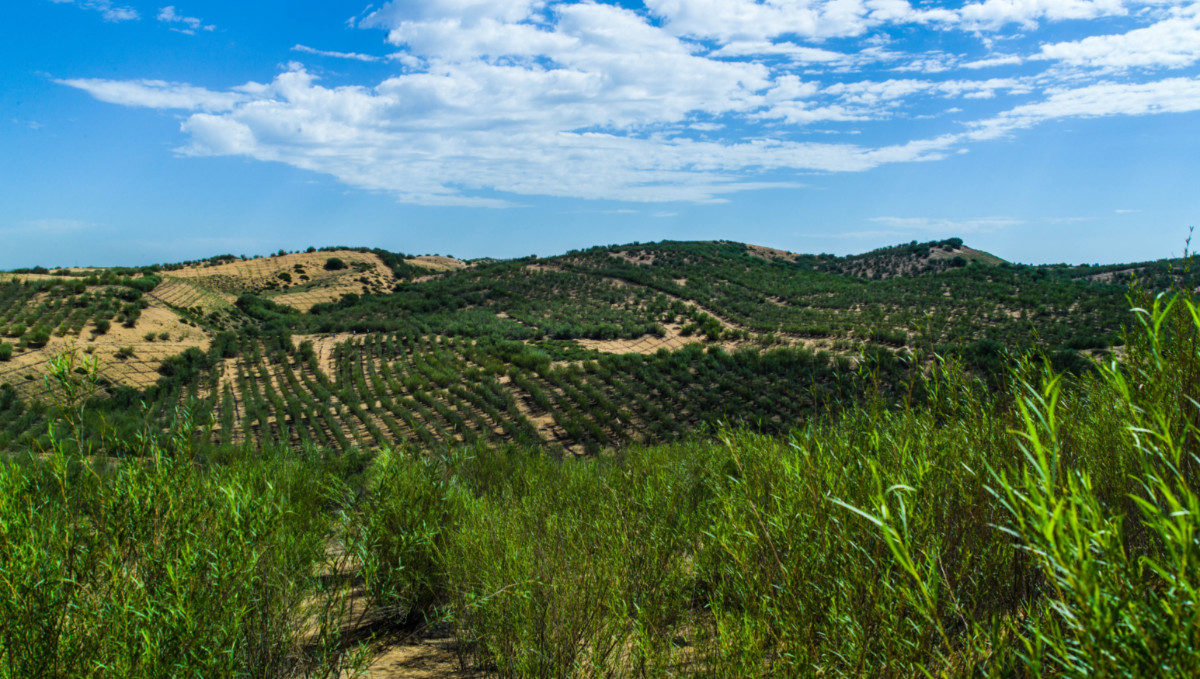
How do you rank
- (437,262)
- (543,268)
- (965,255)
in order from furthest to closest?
(437,262) < (965,255) < (543,268)

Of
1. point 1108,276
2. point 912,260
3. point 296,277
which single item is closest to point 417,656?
point 296,277

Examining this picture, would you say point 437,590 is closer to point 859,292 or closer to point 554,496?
point 554,496

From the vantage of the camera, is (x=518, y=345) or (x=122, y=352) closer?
(x=122, y=352)

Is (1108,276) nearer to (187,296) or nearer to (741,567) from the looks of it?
(741,567)

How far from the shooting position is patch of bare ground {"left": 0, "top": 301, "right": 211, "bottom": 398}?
18.1m

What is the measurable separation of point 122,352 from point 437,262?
174 feet

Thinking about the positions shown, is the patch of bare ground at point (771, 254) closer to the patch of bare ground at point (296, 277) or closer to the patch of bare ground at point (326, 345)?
the patch of bare ground at point (296, 277)

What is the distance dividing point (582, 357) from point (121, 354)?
17.1 m

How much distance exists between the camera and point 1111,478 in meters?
2.96

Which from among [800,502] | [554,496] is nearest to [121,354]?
[554,496]

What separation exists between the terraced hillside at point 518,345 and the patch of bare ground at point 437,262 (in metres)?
17.6

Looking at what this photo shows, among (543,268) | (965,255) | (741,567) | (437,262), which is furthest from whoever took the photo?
(437,262)

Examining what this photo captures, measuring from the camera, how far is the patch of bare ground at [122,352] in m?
18.1

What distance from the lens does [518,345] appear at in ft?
82.0
